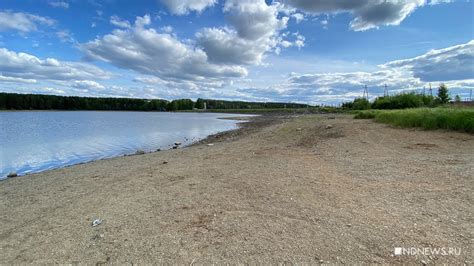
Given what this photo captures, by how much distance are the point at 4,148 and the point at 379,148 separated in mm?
23486

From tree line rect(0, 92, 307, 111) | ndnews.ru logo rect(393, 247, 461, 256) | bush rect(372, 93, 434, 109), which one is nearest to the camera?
ndnews.ru logo rect(393, 247, 461, 256)

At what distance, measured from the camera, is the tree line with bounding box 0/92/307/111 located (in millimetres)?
112850

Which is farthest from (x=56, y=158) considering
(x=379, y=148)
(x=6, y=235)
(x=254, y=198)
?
(x=379, y=148)

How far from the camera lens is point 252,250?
11.5 feet

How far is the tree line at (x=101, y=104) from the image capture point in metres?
113

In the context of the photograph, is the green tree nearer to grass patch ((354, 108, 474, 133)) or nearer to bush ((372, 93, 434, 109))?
bush ((372, 93, 434, 109))

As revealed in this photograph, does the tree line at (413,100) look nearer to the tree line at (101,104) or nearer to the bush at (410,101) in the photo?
the bush at (410,101)

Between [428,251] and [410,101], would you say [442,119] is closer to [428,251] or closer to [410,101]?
[428,251]

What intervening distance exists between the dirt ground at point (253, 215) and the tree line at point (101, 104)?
450 ft

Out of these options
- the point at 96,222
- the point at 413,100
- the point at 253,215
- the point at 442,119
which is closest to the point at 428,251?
the point at 253,215

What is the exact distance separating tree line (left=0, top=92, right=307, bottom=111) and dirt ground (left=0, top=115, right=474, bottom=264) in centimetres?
13721

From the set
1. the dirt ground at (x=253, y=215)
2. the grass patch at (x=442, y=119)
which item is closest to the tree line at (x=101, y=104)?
the dirt ground at (x=253, y=215)

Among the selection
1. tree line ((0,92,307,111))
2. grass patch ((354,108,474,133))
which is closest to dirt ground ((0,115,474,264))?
grass patch ((354,108,474,133))

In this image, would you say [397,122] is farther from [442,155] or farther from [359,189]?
[359,189]
